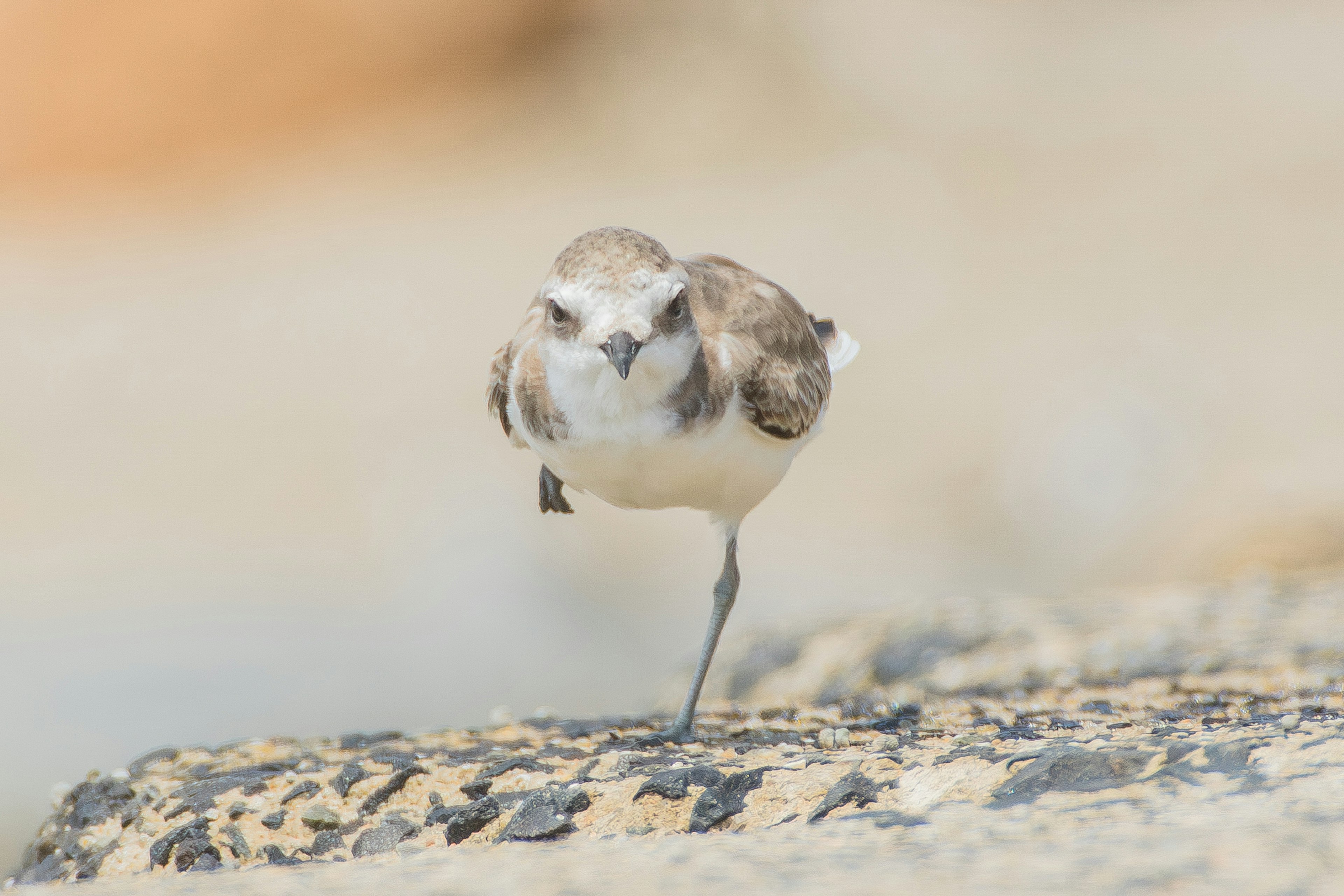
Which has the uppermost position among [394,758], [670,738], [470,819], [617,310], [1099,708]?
[617,310]

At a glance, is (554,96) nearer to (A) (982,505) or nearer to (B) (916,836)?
(A) (982,505)

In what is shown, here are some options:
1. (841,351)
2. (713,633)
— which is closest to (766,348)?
(713,633)

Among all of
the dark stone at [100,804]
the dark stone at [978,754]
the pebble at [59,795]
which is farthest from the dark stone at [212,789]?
the dark stone at [978,754]

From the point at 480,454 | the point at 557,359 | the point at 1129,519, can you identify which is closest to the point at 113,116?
the point at 480,454

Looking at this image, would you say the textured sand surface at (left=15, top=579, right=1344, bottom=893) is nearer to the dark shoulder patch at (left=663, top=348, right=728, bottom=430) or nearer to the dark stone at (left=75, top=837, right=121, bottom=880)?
the dark stone at (left=75, top=837, right=121, bottom=880)

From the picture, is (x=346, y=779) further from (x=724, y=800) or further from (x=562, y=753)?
(x=724, y=800)

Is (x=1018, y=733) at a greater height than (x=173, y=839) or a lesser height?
greater
